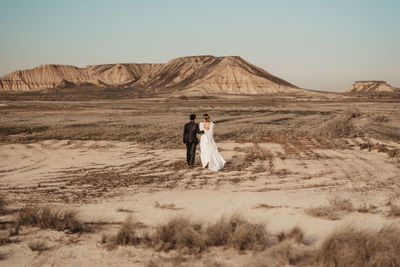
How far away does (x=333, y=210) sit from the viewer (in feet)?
20.3

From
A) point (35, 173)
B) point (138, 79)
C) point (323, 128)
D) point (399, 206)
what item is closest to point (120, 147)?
point (35, 173)

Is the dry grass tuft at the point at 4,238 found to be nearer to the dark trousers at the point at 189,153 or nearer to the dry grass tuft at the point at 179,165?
the dry grass tuft at the point at 179,165

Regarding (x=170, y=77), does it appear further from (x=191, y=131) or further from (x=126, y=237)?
(x=126, y=237)

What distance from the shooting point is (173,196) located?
7.61 meters

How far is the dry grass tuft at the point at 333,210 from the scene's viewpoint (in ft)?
19.7

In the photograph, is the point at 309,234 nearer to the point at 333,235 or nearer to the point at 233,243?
the point at 333,235

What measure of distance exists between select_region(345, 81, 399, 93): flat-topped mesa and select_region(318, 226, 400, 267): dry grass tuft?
187 m

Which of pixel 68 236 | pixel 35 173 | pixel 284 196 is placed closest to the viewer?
pixel 68 236

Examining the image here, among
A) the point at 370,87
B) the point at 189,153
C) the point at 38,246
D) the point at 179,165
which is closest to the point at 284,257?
the point at 38,246

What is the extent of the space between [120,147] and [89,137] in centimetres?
386

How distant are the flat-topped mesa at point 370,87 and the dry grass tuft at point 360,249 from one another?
187395 millimetres

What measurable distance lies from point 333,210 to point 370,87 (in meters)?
199

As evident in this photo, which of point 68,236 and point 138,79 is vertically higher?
point 138,79

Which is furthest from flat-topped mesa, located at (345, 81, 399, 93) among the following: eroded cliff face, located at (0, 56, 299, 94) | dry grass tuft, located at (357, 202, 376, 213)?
dry grass tuft, located at (357, 202, 376, 213)
